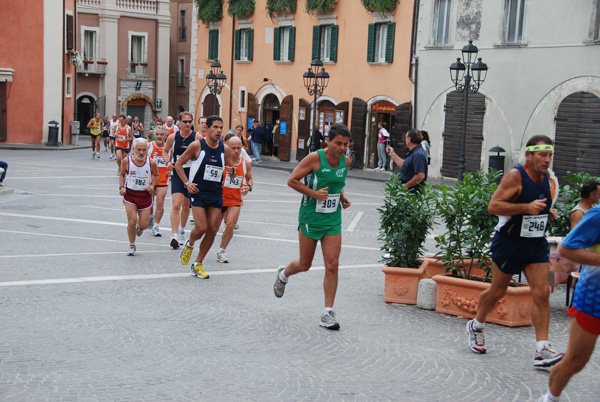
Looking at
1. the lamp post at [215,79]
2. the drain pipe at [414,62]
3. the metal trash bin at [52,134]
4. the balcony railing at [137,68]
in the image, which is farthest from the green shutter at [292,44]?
the balcony railing at [137,68]

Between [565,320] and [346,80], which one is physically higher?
[346,80]

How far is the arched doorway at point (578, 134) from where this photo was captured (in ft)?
82.5

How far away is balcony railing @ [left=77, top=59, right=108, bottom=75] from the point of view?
54.9 metres

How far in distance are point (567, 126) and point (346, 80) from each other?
36.1 ft

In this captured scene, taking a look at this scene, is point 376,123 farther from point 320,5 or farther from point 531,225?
point 531,225

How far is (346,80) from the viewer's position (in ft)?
114

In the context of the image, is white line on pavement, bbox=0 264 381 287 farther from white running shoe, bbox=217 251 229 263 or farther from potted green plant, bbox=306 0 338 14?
potted green plant, bbox=306 0 338 14

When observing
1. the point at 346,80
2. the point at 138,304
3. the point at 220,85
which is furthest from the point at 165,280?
the point at 220,85

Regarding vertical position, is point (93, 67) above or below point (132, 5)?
below

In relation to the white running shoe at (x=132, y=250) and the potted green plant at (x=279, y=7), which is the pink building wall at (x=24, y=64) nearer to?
the potted green plant at (x=279, y=7)

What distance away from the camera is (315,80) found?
31828 millimetres

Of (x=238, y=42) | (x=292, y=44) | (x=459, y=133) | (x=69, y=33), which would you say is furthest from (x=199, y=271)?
(x=69, y=33)

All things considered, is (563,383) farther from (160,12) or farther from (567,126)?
(160,12)

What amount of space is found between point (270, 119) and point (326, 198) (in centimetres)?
3247
